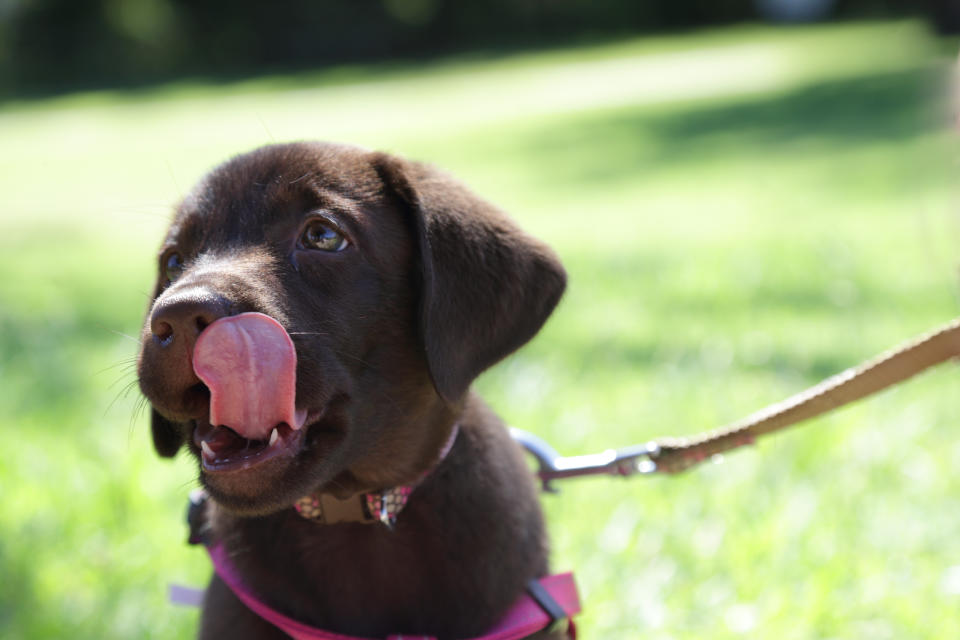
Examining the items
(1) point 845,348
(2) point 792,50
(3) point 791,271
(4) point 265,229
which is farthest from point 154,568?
(2) point 792,50

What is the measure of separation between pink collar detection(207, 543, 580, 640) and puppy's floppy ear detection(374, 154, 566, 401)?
0.54 meters

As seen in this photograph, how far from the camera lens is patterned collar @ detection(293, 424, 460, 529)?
270cm

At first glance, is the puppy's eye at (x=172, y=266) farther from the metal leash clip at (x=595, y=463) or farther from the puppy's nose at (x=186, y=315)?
the metal leash clip at (x=595, y=463)

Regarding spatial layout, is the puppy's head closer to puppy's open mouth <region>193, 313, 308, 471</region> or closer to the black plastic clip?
puppy's open mouth <region>193, 313, 308, 471</region>

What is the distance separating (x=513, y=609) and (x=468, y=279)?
80 centimetres

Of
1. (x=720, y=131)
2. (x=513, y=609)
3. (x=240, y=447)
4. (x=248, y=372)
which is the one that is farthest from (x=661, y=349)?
(x=720, y=131)

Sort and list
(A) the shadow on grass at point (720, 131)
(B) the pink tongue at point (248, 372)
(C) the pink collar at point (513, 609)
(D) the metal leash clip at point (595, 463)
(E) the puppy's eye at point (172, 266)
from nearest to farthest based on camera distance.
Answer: (B) the pink tongue at point (248, 372) < (C) the pink collar at point (513, 609) < (E) the puppy's eye at point (172, 266) < (D) the metal leash clip at point (595, 463) < (A) the shadow on grass at point (720, 131)

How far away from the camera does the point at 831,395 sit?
9.10ft

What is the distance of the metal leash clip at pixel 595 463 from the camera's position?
9.82 feet

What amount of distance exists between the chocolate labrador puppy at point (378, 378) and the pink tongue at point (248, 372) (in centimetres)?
12

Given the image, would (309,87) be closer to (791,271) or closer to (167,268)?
(791,271)

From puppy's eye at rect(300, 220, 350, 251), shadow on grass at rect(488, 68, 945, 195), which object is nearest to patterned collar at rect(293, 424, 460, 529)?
puppy's eye at rect(300, 220, 350, 251)

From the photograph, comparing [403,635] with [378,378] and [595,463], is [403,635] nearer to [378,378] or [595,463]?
[378,378]

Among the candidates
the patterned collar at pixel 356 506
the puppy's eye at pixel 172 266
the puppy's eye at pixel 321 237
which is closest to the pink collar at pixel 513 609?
the patterned collar at pixel 356 506
